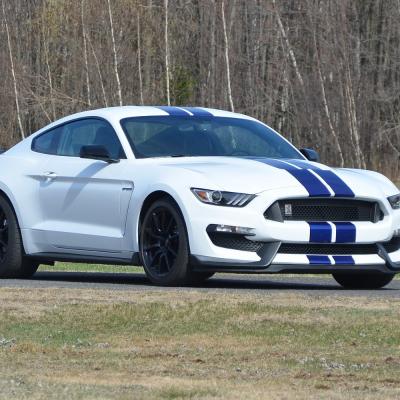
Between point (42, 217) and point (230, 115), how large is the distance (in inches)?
72.8

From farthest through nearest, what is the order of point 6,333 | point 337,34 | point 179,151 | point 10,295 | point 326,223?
point 337,34
point 179,151
point 326,223
point 10,295
point 6,333

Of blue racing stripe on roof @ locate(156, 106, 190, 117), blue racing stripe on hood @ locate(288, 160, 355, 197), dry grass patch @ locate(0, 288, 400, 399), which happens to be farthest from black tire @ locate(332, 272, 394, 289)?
blue racing stripe on roof @ locate(156, 106, 190, 117)

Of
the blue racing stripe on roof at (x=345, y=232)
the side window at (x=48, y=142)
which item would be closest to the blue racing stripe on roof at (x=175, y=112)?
the side window at (x=48, y=142)

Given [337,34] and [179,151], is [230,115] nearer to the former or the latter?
[179,151]

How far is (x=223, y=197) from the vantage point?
11445 millimetres

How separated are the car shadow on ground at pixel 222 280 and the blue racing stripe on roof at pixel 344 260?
0.62 m

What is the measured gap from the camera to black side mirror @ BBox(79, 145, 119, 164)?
1237 cm

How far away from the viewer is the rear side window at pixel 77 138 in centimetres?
1273

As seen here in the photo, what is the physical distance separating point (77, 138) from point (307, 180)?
2.45 m

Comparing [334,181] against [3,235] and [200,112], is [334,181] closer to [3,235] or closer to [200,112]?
[200,112]

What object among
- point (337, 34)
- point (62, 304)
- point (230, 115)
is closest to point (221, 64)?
point (337, 34)

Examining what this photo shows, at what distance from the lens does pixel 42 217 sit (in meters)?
13.1

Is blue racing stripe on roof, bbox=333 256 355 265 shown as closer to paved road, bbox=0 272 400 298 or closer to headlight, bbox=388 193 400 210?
paved road, bbox=0 272 400 298

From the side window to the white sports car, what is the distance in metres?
0.01
